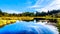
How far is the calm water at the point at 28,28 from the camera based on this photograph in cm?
176

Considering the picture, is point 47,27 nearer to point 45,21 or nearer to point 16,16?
point 45,21

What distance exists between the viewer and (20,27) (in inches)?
69.6

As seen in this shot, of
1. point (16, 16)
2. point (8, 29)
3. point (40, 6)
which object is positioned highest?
point (40, 6)

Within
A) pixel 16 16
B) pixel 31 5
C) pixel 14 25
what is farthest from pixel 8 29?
pixel 31 5

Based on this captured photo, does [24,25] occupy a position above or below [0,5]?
below

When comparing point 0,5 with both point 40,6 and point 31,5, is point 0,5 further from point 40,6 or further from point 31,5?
point 40,6

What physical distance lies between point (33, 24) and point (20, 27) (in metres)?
0.19

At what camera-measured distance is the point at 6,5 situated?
1.79 m

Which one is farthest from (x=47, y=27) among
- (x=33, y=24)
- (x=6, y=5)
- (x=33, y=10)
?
(x=6, y=5)

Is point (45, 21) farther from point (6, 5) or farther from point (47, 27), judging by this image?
point (6, 5)

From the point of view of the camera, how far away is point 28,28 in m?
1.77

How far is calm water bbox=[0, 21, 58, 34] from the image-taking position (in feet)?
5.78

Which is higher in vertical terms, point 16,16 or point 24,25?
point 16,16

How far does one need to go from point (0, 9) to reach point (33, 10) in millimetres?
478
